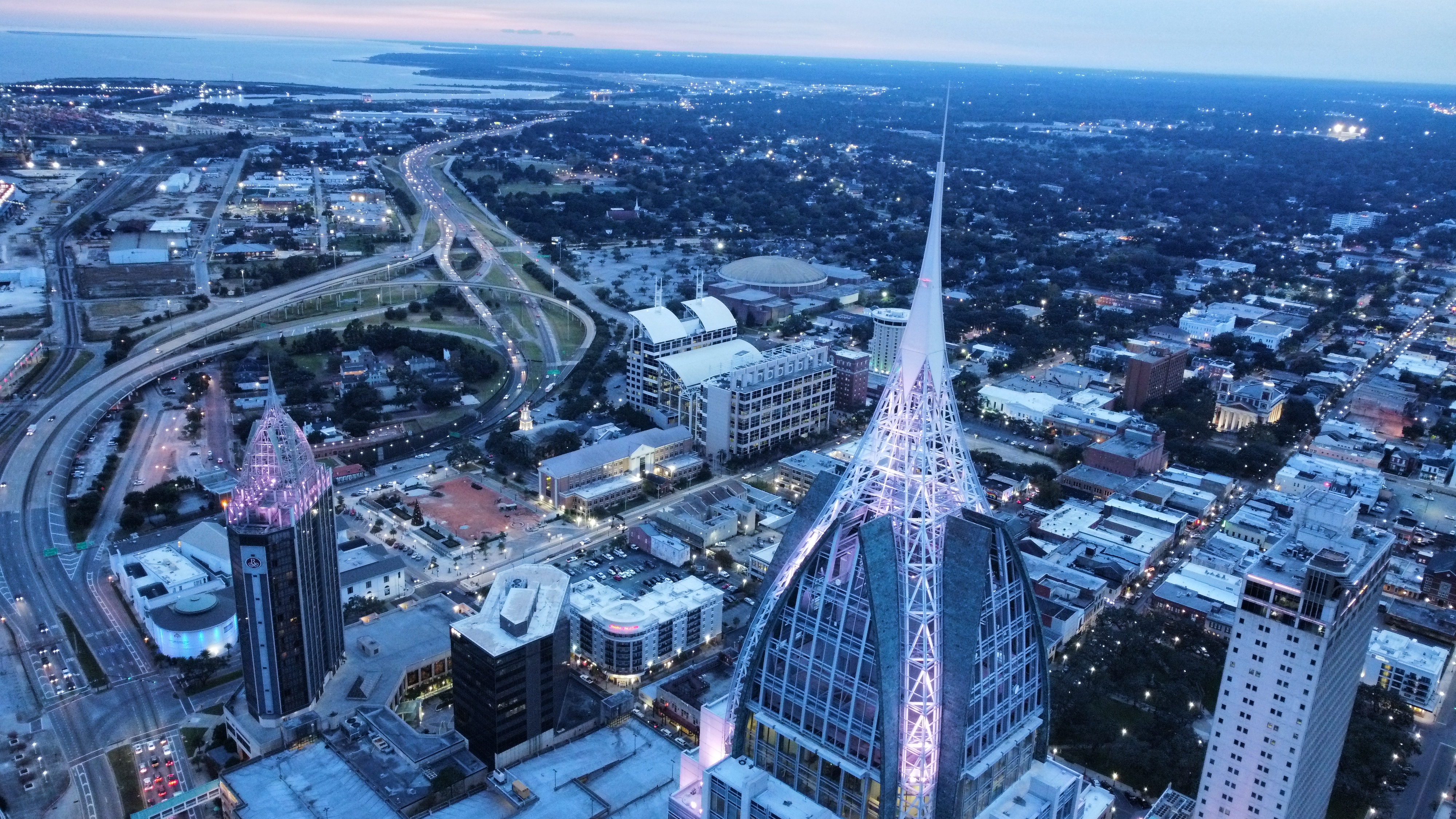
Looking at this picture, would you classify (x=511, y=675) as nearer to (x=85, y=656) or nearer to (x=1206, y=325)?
(x=85, y=656)

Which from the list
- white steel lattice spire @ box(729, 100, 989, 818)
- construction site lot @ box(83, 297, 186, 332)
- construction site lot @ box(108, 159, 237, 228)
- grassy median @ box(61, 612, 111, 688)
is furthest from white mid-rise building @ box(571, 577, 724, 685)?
construction site lot @ box(108, 159, 237, 228)

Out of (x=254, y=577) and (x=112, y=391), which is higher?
(x=254, y=577)

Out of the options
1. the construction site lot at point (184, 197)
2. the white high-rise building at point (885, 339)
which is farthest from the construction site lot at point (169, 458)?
the construction site lot at point (184, 197)

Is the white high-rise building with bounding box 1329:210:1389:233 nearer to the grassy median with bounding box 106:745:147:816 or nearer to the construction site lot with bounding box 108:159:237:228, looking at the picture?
the construction site lot with bounding box 108:159:237:228

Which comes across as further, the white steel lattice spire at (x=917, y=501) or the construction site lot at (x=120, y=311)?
the construction site lot at (x=120, y=311)

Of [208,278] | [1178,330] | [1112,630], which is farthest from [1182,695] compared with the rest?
[208,278]

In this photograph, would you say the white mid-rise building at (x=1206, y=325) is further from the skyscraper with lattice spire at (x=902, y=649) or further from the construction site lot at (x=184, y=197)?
the construction site lot at (x=184, y=197)

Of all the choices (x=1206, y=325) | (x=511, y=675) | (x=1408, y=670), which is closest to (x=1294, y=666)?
(x=1408, y=670)

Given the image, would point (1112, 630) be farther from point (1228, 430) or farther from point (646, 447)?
point (1228, 430)
